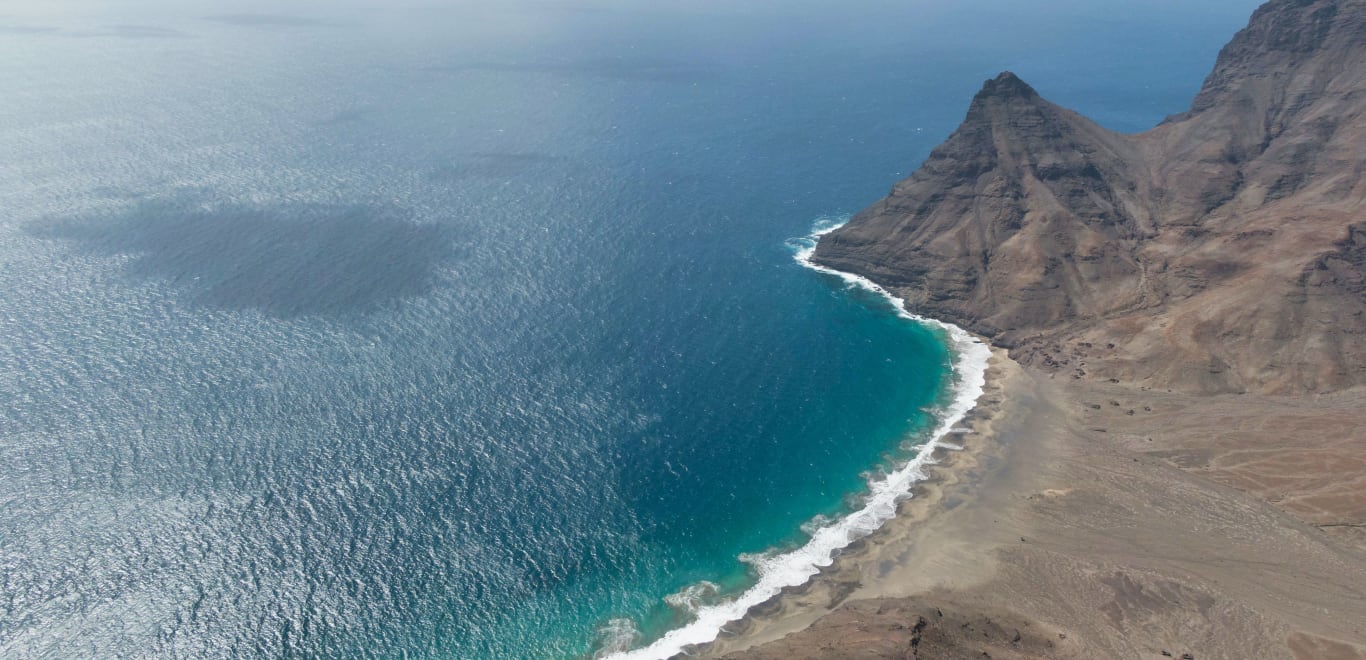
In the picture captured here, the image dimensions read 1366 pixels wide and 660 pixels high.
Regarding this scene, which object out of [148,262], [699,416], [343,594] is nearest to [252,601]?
[343,594]

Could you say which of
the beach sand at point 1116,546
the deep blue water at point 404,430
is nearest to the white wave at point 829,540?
the beach sand at point 1116,546

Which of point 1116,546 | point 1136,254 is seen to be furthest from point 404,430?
point 1136,254

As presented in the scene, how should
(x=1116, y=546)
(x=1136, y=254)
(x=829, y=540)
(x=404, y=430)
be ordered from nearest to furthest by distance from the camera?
(x=1116, y=546) < (x=829, y=540) < (x=404, y=430) < (x=1136, y=254)

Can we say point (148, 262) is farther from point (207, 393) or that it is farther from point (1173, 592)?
point (1173, 592)

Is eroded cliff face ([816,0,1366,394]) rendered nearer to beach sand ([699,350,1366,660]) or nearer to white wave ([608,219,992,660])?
beach sand ([699,350,1366,660])

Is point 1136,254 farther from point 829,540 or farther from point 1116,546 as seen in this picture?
point 829,540

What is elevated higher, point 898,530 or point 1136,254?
point 1136,254

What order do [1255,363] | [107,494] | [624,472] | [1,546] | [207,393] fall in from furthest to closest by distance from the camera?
[1255,363] → [207,393] → [624,472] → [107,494] → [1,546]
